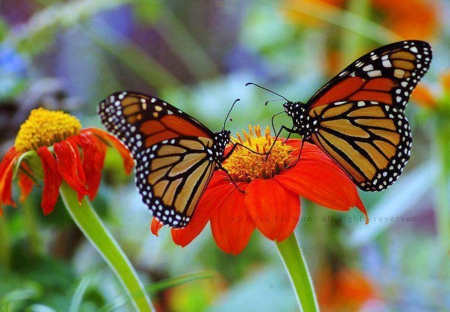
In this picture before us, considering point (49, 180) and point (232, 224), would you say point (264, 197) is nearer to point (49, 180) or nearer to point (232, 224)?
point (232, 224)

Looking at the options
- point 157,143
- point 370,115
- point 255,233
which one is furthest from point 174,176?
point 255,233

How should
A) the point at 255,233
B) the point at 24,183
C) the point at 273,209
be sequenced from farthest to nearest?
the point at 255,233 < the point at 24,183 < the point at 273,209

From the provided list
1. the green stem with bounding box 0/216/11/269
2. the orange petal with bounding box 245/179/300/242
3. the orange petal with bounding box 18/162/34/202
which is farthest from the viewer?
the green stem with bounding box 0/216/11/269

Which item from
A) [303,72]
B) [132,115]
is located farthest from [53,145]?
[303,72]

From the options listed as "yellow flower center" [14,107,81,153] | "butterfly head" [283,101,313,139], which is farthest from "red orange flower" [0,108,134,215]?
"butterfly head" [283,101,313,139]

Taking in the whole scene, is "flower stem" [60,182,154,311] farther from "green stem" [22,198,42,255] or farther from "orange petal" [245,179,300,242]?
"green stem" [22,198,42,255]

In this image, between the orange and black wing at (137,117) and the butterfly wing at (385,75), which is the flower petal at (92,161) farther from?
the butterfly wing at (385,75)
